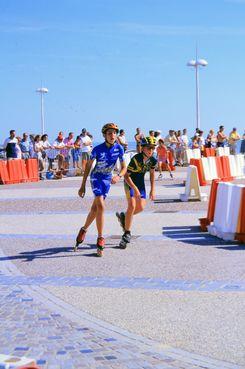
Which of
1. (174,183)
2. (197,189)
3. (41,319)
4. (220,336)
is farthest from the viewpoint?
(174,183)

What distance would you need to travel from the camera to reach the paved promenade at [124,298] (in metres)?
4.99

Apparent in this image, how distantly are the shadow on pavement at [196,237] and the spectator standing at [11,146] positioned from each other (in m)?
14.1

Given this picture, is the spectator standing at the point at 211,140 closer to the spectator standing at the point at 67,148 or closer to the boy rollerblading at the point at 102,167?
the spectator standing at the point at 67,148

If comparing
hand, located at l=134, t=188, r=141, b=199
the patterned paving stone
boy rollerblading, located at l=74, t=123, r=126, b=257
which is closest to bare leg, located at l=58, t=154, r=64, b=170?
hand, located at l=134, t=188, r=141, b=199

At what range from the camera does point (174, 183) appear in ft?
70.9

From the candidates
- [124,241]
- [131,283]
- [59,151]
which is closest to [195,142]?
[59,151]

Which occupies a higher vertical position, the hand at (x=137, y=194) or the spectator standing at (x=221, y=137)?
the spectator standing at (x=221, y=137)

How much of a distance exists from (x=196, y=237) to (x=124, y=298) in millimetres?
3940

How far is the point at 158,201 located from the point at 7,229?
16.1 ft

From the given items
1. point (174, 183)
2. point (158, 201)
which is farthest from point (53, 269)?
point (174, 183)

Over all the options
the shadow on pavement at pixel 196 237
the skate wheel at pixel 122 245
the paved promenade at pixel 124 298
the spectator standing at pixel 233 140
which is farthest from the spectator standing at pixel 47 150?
the skate wheel at pixel 122 245

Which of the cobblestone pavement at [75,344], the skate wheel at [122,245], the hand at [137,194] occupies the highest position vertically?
the hand at [137,194]

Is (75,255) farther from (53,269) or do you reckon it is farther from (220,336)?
(220,336)

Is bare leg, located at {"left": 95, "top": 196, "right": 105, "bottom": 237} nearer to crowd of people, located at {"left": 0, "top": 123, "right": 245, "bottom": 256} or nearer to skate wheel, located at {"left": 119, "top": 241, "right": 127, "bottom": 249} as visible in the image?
crowd of people, located at {"left": 0, "top": 123, "right": 245, "bottom": 256}
